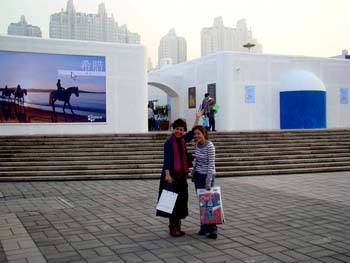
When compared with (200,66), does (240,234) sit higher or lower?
lower

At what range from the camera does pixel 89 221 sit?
6.82m

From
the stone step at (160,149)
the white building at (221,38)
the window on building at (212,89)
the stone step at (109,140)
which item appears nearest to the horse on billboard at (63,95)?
the stone step at (109,140)

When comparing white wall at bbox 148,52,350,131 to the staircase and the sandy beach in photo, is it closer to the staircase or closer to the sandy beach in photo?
the staircase

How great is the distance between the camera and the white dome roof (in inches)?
922

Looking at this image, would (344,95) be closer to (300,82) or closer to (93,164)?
(300,82)

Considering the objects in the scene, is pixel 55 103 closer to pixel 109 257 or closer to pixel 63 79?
pixel 63 79

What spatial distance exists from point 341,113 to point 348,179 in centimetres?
A: 1556

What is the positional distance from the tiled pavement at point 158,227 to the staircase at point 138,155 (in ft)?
6.82

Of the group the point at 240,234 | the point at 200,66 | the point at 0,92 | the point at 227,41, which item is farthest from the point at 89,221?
the point at 227,41

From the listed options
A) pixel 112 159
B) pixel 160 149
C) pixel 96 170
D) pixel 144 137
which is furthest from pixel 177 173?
pixel 144 137

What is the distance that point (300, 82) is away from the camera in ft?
77.2

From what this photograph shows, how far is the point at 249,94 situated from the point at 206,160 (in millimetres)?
17897

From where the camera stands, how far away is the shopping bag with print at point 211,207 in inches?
229

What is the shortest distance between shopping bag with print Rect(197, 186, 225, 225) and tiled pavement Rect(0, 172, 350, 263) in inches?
10.0
